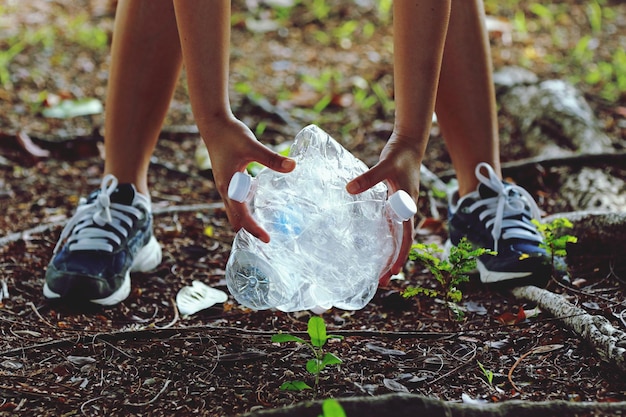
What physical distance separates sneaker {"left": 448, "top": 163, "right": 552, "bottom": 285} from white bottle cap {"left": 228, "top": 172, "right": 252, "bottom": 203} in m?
0.99

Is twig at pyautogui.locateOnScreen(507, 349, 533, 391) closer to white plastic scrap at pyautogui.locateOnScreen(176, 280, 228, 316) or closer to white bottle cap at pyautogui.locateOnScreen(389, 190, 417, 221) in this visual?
white bottle cap at pyautogui.locateOnScreen(389, 190, 417, 221)

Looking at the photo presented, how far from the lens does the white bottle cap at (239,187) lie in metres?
2.12

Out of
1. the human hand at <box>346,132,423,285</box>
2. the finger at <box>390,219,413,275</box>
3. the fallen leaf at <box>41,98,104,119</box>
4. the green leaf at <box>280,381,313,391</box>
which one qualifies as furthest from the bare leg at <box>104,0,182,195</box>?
the fallen leaf at <box>41,98,104,119</box>

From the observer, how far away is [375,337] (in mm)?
2387

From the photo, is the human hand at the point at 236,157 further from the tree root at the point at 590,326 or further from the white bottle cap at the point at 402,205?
the tree root at the point at 590,326

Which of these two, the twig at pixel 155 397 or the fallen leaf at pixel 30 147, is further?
the fallen leaf at pixel 30 147

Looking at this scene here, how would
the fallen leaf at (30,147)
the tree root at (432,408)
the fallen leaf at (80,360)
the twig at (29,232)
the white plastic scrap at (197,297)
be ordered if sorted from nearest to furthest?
the tree root at (432,408)
the fallen leaf at (80,360)
the white plastic scrap at (197,297)
the twig at (29,232)
the fallen leaf at (30,147)

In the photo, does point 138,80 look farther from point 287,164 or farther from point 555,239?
point 555,239

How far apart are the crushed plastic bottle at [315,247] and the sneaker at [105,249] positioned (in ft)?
1.76

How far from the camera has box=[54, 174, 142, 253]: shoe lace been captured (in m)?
2.79

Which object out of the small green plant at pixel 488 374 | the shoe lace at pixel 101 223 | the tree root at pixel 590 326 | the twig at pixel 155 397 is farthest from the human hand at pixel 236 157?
the tree root at pixel 590 326

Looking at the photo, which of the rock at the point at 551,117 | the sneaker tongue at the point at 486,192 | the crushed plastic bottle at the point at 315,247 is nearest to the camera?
the crushed plastic bottle at the point at 315,247

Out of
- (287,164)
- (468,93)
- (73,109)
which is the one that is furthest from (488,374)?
(73,109)

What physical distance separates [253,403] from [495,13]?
5213 millimetres
